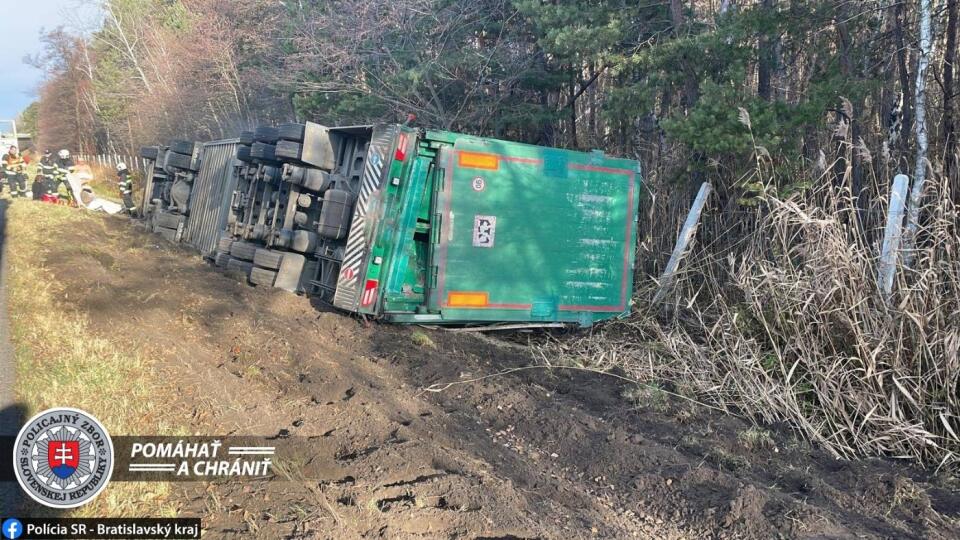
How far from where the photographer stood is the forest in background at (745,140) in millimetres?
5758

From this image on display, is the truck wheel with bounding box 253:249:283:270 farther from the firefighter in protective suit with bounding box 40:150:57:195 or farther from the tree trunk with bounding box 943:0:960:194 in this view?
the firefighter in protective suit with bounding box 40:150:57:195

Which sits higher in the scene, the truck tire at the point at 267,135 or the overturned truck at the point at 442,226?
the truck tire at the point at 267,135

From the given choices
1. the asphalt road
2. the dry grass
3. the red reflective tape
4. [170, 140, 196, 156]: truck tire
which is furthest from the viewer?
[170, 140, 196, 156]: truck tire

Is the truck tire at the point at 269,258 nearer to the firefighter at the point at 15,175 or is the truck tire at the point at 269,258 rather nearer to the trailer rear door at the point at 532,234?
the trailer rear door at the point at 532,234

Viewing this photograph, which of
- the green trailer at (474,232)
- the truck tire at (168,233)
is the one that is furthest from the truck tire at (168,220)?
the green trailer at (474,232)

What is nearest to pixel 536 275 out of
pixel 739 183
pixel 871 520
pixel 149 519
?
pixel 739 183

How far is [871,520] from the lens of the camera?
4227mm

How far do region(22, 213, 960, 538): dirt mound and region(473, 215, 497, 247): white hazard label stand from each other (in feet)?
3.36

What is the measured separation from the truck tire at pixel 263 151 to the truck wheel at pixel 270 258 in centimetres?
115

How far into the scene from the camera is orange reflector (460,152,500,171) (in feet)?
24.0

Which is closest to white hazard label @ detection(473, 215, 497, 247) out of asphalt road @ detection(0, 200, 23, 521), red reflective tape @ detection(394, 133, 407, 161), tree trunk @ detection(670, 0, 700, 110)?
red reflective tape @ detection(394, 133, 407, 161)

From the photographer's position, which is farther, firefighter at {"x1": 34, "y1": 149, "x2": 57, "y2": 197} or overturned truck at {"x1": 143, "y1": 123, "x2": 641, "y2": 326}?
firefighter at {"x1": 34, "y1": 149, "x2": 57, "y2": 197}

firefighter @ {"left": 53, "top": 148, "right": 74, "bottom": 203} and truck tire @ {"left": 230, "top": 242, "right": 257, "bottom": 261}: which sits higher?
firefighter @ {"left": 53, "top": 148, "right": 74, "bottom": 203}

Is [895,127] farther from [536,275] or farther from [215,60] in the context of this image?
[215,60]
